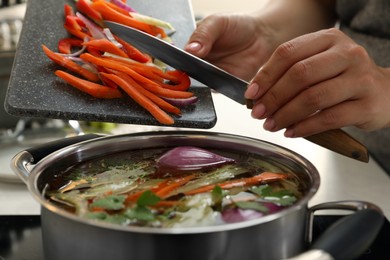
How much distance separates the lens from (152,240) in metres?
0.67

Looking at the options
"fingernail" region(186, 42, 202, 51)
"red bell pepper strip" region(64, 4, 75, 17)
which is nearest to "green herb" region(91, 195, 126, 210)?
"fingernail" region(186, 42, 202, 51)

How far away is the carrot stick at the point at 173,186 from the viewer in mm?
801

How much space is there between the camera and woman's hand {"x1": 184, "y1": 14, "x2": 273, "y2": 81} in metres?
1.45

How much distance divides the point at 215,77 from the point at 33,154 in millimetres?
377

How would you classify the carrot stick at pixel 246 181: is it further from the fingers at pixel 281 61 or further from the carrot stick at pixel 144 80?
the carrot stick at pixel 144 80

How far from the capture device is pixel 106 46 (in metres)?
1.34

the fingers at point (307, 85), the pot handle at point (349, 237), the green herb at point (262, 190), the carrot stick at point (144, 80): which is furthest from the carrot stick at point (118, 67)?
the pot handle at point (349, 237)

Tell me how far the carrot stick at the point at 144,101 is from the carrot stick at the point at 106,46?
4.1 inches

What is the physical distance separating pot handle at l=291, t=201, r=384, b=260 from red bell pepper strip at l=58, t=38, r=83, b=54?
2.75 feet

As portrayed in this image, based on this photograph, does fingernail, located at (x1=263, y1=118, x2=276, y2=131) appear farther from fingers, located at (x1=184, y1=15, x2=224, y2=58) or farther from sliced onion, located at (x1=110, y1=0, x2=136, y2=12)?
sliced onion, located at (x1=110, y1=0, x2=136, y2=12)

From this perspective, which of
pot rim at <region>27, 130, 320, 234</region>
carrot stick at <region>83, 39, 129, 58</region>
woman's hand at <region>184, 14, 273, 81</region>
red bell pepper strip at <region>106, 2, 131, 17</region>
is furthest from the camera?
red bell pepper strip at <region>106, 2, 131, 17</region>

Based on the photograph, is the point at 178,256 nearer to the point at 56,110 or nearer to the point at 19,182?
the point at 56,110

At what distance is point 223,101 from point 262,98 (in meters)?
0.69

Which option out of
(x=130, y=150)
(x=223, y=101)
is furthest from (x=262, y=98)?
(x=223, y=101)
